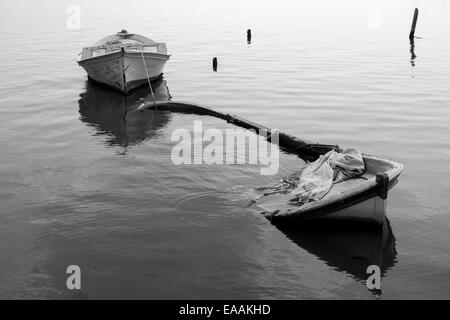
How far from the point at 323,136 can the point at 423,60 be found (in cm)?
2235

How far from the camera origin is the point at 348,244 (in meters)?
10.9

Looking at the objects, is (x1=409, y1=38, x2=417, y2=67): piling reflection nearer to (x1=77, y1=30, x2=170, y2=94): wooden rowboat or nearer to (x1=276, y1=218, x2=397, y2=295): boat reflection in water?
(x1=77, y1=30, x2=170, y2=94): wooden rowboat

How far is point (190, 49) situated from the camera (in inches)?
1720

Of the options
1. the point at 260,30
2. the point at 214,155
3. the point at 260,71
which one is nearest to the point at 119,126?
the point at 214,155

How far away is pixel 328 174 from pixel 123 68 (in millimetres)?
15741

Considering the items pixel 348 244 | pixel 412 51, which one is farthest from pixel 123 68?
pixel 412 51

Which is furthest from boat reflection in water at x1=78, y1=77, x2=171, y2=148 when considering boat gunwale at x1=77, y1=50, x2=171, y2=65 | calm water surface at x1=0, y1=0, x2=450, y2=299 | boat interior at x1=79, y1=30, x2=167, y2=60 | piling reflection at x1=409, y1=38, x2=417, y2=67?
piling reflection at x1=409, y1=38, x2=417, y2=67

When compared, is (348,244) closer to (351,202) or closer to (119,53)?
(351,202)

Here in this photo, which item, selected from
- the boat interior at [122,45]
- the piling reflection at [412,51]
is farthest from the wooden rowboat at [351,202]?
the piling reflection at [412,51]

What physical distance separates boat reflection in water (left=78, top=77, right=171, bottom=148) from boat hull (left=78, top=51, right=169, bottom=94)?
581mm

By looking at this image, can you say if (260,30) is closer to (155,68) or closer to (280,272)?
(155,68)

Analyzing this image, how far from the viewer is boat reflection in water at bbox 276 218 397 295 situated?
10.3 meters

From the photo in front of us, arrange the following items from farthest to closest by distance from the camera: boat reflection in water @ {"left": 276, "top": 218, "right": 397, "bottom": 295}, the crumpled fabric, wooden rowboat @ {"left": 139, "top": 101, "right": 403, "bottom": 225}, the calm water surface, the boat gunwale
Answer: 1. the boat gunwale
2. the crumpled fabric
3. wooden rowboat @ {"left": 139, "top": 101, "right": 403, "bottom": 225}
4. boat reflection in water @ {"left": 276, "top": 218, "right": 397, "bottom": 295}
5. the calm water surface

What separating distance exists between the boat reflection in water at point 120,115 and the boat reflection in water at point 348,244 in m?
8.92
